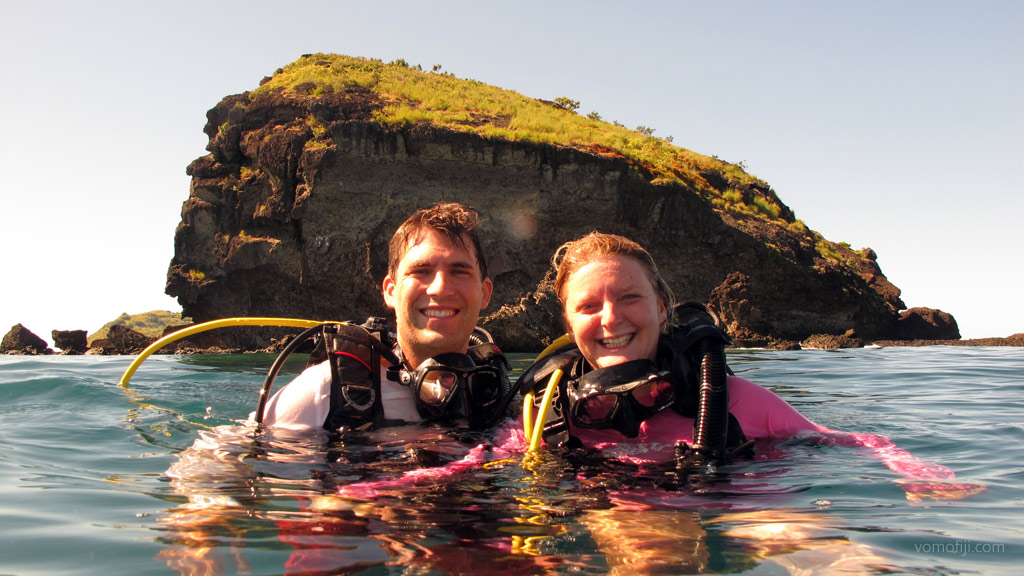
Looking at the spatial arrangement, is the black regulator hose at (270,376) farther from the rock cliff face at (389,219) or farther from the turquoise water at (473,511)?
the rock cliff face at (389,219)

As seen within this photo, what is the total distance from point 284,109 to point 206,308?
26.7ft

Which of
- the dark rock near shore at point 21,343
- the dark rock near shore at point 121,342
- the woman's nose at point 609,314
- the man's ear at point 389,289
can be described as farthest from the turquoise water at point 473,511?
the dark rock near shore at point 21,343

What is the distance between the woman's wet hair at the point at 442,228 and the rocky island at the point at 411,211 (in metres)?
19.7

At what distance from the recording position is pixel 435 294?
11.3ft

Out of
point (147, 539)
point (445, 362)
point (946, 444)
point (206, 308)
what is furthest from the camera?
point (206, 308)

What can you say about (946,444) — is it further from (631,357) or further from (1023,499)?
(631,357)

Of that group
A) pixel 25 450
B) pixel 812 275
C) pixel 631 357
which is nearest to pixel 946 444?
pixel 631 357

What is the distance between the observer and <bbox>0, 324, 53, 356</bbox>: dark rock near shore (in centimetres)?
2156

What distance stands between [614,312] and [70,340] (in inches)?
981

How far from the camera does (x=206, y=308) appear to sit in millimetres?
25672

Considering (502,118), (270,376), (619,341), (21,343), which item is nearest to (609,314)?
(619,341)

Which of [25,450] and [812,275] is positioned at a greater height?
[812,275]

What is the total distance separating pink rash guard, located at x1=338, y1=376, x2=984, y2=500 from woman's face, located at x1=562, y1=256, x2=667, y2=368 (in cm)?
40

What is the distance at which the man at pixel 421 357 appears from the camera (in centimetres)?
343
